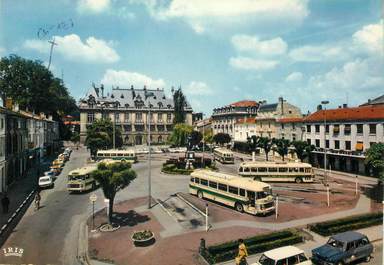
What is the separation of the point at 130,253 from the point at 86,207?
13191mm

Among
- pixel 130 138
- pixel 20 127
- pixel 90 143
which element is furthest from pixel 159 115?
pixel 20 127

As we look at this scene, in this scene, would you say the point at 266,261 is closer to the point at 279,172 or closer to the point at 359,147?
the point at 279,172

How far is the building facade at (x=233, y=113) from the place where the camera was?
4011 inches

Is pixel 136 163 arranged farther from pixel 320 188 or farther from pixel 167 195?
pixel 320 188

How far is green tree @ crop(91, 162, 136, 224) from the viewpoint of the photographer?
25656 mm

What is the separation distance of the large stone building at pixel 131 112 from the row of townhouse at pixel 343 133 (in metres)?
55.3

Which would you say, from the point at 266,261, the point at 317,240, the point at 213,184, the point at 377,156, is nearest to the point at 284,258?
the point at 266,261

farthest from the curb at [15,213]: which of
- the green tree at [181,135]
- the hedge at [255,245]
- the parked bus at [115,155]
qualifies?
the green tree at [181,135]

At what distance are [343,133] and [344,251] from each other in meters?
39.6

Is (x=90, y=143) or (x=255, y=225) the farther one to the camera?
(x=90, y=143)

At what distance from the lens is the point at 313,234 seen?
24.4 m

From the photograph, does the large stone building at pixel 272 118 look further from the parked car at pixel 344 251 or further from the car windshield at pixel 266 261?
the car windshield at pixel 266 261

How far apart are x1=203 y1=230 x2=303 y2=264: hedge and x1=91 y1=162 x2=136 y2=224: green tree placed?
9499 mm

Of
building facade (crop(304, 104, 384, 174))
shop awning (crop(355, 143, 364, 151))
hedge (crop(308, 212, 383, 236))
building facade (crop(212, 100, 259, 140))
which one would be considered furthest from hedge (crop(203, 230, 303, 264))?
building facade (crop(212, 100, 259, 140))
